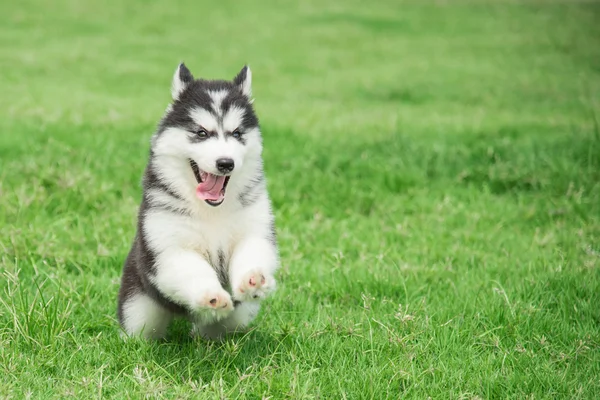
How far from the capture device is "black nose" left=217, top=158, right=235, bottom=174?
3.86 meters

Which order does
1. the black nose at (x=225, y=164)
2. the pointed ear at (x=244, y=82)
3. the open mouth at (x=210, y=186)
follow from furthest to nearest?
the pointed ear at (x=244, y=82) < the open mouth at (x=210, y=186) < the black nose at (x=225, y=164)

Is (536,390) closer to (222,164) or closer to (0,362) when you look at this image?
(222,164)

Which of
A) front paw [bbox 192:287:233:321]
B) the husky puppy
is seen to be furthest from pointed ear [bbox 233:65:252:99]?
front paw [bbox 192:287:233:321]

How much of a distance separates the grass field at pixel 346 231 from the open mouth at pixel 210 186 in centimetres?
82

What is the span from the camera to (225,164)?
3867mm

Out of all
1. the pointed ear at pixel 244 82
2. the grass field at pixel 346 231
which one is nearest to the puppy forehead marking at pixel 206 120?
the pointed ear at pixel 244 82

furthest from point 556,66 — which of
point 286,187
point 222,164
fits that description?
point 222,164

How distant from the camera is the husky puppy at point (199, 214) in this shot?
389 centimetres

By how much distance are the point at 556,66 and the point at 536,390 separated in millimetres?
14139

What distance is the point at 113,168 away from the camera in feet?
24.7

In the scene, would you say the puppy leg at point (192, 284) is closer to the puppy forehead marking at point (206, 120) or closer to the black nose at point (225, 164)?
the black nose at point (225, 164)

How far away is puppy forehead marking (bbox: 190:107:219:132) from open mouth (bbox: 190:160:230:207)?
0.22m

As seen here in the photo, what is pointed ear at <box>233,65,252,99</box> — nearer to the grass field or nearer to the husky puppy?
the husky puppy

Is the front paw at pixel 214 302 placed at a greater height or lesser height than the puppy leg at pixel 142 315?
greater
